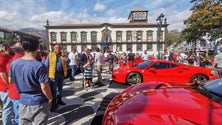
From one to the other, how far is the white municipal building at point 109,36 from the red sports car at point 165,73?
54387 millimetres

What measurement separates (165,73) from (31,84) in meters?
6.33

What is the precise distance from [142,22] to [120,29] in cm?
984

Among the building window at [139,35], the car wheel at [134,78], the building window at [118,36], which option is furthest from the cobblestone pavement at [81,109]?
the building window at [139,35]

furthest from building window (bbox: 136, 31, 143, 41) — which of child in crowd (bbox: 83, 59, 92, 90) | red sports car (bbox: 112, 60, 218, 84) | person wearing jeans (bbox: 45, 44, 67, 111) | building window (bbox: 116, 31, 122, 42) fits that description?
person wearing jeans (bbox: 45, 44, 67, 111)

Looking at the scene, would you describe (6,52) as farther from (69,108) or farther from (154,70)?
(154,70)

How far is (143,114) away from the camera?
6.72 ft

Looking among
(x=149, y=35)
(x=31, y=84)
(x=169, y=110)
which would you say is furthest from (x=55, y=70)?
(x=149, y=35)

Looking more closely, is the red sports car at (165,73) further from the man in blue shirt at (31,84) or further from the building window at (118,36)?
the building window at (118,36)

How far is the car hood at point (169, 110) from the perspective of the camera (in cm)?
193

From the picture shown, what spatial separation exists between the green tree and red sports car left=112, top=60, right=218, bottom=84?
12027 mm

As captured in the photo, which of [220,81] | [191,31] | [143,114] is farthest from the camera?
[191,31]

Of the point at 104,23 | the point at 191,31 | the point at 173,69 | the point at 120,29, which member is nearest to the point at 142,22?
the point at 120,29

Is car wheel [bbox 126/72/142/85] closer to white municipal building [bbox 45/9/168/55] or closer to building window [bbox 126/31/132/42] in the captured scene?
white municipal building [bbox 45/9/168/55]

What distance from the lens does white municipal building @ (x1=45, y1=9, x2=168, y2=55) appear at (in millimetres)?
62375
